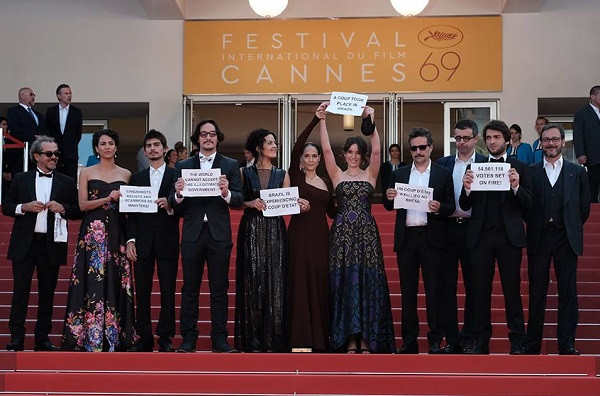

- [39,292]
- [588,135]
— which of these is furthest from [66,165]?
[588,135]

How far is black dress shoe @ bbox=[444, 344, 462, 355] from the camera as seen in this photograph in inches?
324

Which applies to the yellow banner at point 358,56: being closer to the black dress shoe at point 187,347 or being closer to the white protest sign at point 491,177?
the white protest sign at point 491,177

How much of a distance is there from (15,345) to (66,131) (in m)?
5.91

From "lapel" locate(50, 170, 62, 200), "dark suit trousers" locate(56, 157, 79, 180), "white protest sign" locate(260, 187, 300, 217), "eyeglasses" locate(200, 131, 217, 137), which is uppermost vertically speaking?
"dark suit trousers" locate(56, 157, 79, 180)

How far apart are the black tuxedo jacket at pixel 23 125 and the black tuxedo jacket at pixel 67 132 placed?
16 centimetres

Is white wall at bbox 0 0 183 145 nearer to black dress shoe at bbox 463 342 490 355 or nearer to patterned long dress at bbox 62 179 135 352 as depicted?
patterned long dress at bbox 62 179 135 352

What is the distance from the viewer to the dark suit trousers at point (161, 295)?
27.5 ft

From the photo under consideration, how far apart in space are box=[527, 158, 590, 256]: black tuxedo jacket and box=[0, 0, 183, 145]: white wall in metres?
10.3

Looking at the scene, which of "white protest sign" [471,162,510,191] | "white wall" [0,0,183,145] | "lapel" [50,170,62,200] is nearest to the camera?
"white protest sign" [471,162,510,191]

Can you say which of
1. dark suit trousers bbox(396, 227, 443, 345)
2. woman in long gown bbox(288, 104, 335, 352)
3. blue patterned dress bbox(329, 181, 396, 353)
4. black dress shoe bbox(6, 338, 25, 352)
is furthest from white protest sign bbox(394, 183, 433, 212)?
black dress shoe bbox(6, 338, 25, 352)

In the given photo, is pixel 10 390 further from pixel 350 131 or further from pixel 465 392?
pixel 350 131

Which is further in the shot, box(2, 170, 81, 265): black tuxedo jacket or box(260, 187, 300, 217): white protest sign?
box(2, 170, 81, 265): black tuxedo jacket

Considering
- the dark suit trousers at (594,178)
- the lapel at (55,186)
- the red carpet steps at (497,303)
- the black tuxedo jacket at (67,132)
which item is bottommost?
the red carpet steps at (497,303)

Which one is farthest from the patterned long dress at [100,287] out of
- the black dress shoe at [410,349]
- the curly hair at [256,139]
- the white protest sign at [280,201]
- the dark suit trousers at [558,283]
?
the dark suit trousers at [558,283]
